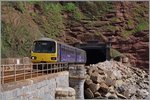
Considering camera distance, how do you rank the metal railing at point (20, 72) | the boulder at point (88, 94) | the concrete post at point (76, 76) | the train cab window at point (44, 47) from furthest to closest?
the boulder at point (88, 94)
the train cab window at point (44, 47)
the concrete post at point (76, 76)
the metal railing at point (20, 72)

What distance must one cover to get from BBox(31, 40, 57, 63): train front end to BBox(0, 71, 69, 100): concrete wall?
537cm

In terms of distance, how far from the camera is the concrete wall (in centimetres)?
1233

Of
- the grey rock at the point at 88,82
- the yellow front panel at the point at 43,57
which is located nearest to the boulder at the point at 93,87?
the grey rock at the point at 88,82

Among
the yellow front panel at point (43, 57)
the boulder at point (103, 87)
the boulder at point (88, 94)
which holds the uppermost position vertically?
the yellow front panel at point (43, 57)

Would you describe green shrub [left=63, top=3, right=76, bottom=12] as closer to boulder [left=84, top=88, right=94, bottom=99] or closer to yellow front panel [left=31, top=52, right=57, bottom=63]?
boulder [left=84, top=88, right=94, bottom=99]

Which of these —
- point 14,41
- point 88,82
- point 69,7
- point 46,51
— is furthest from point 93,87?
point 69,7

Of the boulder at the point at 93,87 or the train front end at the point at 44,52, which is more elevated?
the train front end at the point at 44,52

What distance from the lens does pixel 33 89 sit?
1549 centimetres

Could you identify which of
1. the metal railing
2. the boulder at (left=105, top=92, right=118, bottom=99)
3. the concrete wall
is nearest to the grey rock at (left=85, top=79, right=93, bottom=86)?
the boulder at (left=105, top=92, right=118, bottom=99)

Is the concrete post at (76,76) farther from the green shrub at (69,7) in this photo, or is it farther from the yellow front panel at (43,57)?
the green shrub at (69,7)

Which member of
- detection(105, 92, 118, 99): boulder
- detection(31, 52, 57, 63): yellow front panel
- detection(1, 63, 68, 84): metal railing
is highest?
detection(31, 52, 57, 63): yellow front panel

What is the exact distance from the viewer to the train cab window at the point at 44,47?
28.8 meters

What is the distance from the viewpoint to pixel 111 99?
108 feet

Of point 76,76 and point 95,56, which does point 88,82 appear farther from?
point 95,56
